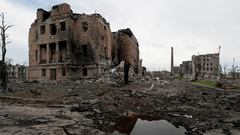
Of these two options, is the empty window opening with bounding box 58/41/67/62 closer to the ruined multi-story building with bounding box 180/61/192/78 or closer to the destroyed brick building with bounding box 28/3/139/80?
the destroyed brick building with bounding box 28/3/139/80

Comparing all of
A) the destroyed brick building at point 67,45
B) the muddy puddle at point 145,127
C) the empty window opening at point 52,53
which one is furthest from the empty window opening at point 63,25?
the muddy puddle at point 145,127

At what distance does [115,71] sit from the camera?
34.1 m

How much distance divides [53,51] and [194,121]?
3443cm

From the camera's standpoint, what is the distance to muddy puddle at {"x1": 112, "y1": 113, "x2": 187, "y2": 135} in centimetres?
831

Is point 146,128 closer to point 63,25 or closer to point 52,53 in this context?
point 63,25

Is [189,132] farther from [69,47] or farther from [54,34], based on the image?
[54,34]

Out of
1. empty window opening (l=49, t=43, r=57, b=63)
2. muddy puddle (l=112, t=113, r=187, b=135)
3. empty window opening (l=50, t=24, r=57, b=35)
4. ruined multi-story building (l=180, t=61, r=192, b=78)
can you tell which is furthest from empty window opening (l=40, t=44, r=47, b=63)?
ruined multi-story building (l=180, t=61, r=192, b=78)

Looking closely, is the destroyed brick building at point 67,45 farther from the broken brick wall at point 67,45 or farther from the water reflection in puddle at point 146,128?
the water reflection in puddle at point 146,128

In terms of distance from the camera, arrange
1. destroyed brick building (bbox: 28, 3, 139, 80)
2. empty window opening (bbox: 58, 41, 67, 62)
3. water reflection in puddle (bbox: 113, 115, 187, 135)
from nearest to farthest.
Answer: water reflection in puddle (bbox: 113, 115, 187, 135), destroyed brick building (bbox: 28, 3, 139, 80), empty window opening (bbox: 58, 41, 67, 62)

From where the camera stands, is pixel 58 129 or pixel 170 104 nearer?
pixel 58 129

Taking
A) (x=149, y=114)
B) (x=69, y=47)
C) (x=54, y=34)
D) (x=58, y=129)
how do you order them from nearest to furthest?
(x=58, y=129)
(x=149, y=114)
(x=69, y=47)
(x=54, y=34)

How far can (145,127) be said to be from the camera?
30.4ft

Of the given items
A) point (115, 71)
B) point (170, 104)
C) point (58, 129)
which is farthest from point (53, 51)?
point (58, 129)

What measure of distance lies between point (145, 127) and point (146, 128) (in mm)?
143
